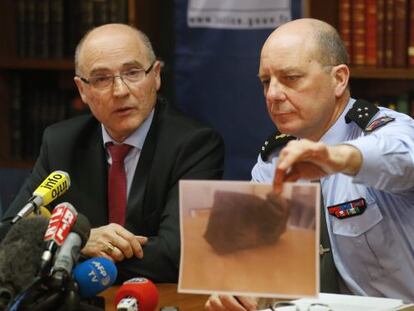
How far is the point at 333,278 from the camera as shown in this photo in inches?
93.7

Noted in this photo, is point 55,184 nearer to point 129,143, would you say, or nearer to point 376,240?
point 376,240

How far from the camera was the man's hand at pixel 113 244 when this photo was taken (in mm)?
2697

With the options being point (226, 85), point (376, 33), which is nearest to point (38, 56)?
point (226, 85)

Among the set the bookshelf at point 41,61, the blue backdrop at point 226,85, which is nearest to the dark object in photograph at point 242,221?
the blue backdrop at point 226,85

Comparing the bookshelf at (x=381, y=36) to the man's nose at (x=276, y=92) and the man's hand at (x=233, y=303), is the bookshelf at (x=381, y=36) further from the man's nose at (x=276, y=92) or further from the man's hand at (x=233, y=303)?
the man's hand at (x=233, y=303)

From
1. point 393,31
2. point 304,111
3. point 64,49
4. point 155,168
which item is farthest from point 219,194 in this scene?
point 64,49

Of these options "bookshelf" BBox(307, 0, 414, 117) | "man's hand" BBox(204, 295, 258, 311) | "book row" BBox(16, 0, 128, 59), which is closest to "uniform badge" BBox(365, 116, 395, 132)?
"man's hand" BBox(204, 295, 258, 311)

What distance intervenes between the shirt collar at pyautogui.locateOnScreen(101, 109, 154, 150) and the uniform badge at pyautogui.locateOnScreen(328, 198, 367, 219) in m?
0.89

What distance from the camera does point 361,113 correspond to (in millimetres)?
2467

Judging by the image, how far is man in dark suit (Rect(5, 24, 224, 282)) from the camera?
9.89ft

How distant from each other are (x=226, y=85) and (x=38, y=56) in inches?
38.6

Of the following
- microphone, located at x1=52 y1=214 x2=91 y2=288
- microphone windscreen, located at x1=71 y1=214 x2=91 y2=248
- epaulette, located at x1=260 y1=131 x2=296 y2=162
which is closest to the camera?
microphone, located at x1=52 y1=214 x2=91 y2=288

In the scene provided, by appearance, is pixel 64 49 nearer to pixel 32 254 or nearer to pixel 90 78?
pixel 90 78

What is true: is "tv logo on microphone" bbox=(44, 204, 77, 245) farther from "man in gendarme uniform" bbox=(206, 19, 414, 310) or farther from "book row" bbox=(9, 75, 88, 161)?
"book row" bbox=(9, 75, 88, 161)
